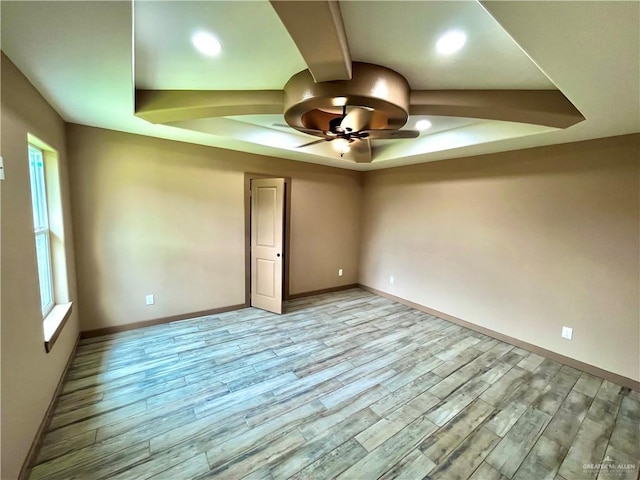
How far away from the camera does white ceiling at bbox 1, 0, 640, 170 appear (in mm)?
1094

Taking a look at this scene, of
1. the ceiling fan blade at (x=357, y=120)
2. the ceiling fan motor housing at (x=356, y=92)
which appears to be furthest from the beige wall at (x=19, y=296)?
the ceiling fan blade at (x=357, y=120)

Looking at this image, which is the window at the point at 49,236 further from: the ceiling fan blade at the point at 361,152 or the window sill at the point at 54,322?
the ceiling fan blade at the point at 361,152

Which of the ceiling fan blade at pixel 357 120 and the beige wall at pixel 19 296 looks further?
the ceiling fan blade at pixel 357 120

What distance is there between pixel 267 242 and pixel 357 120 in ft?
7.04

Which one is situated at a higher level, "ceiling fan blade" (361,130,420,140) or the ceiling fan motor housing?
the ceiling fan motor housing

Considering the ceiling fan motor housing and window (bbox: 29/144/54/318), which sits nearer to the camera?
the ceiling fan motor housing

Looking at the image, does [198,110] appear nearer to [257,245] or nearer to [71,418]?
[257,245]

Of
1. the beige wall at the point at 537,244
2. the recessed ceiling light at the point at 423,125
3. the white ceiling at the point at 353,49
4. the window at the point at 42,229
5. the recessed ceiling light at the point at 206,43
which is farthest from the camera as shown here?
the recessed ceiling light at the point at 423,125

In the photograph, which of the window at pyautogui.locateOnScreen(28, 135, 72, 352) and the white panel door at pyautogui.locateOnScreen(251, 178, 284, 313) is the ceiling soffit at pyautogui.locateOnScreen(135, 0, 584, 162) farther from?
the white panel door at pyautogui.locateOnScreen(251, 178, 284, 313)

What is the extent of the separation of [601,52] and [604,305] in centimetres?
250

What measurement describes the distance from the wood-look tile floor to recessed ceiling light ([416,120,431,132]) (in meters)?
2.54

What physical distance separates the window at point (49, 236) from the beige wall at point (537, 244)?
434 cm

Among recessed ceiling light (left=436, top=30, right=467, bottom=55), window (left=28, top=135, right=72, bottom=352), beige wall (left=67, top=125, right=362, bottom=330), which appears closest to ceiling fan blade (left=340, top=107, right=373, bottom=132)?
recessed ceiling light (left=436, top=30, right=467, bottom=55)

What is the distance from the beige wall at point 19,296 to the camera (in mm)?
1345
